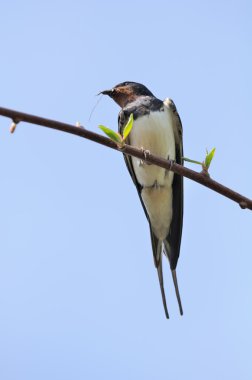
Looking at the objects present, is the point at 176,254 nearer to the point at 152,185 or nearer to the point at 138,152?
the point at 152,185

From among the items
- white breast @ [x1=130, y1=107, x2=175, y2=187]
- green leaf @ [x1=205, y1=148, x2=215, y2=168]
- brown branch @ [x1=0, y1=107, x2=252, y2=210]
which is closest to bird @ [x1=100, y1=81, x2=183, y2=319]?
white breast @ [x1=130, y1=107, x2=175, y2=187]

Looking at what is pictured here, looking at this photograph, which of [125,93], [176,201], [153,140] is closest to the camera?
[153,140]

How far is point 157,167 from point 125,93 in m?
0.94

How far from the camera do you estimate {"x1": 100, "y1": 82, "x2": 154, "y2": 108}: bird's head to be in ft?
17.5

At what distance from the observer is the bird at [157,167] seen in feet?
15.6

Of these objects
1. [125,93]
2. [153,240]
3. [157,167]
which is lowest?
[153,240]

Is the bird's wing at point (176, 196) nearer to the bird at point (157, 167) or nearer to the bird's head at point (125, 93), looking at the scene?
the bird at point (157, 167)

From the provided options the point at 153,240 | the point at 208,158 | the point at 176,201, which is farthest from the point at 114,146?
the point at 176,201

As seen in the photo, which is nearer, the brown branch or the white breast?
the brown branch

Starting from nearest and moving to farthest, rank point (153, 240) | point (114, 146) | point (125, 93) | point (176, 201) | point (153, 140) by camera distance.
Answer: point (114, 146) → point (153, 240) → point (153, 140) → point (176, 201) → point (125, 93)

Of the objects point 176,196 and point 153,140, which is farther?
point 176,196

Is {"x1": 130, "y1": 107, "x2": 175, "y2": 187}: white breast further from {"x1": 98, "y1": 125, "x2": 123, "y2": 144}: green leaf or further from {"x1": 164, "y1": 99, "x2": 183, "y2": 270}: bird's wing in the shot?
{"x1": 98, "y1": 125, "x2": 123, "y2": 144}: green leaf

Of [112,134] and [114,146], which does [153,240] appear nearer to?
[112,134]

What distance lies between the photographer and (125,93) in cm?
541
